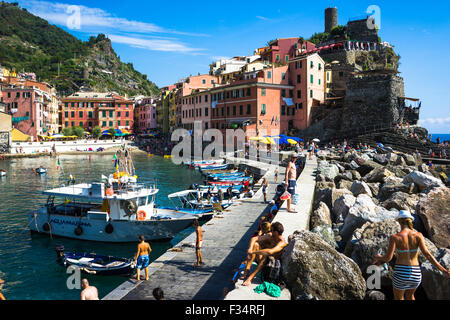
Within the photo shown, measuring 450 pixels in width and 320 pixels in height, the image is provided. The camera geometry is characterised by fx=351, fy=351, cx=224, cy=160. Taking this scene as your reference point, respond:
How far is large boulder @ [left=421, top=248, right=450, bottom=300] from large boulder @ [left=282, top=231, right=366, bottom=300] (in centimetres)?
147

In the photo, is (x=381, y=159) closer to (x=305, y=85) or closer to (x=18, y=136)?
(x=305, y=85)

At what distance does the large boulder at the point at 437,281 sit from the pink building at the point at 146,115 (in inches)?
3826

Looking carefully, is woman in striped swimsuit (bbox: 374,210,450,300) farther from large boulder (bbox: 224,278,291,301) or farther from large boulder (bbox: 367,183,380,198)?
large boulder (bbox: 367,183,380,198)

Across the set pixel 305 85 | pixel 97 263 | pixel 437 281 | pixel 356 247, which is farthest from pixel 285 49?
pixel 437 281

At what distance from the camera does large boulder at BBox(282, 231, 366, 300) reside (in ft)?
23.7

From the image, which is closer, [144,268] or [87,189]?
[144,268]

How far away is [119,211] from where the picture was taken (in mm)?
18422

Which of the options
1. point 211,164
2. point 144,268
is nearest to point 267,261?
point 144,268

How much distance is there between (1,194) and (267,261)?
3248 cm

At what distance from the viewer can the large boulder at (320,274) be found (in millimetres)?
7238

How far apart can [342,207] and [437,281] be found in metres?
6.76

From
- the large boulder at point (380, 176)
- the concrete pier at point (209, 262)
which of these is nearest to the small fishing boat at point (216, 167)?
the large boulder at point (380, 176)

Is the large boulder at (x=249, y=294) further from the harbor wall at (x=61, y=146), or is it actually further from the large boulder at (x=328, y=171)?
the harbor wall at (x=61, y=146)
